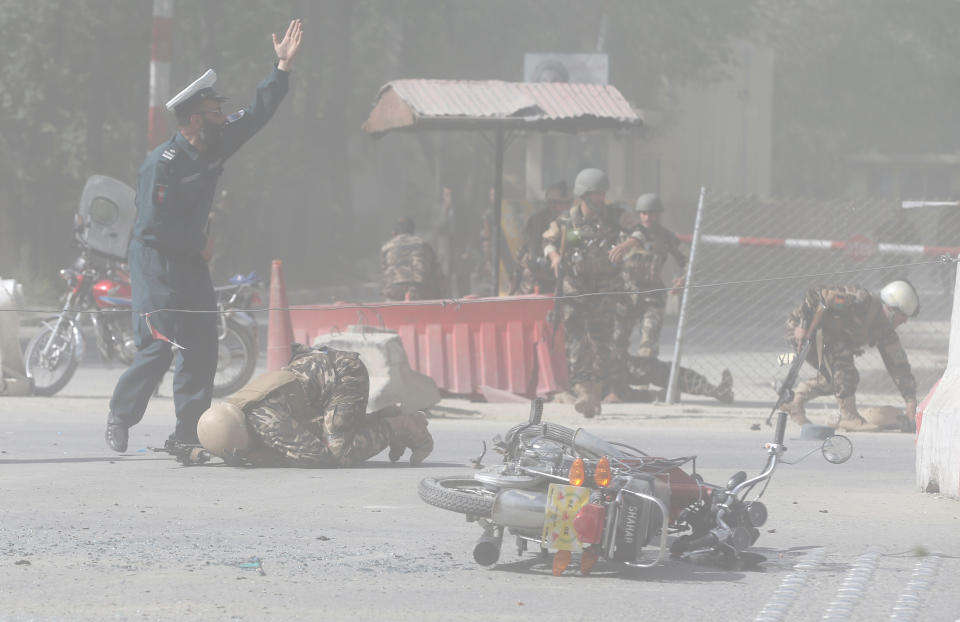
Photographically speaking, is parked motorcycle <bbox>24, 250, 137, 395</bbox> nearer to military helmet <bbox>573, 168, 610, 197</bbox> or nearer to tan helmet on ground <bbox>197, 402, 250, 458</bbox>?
military helmet <bbox>573, 168, 610, 197</bbox>

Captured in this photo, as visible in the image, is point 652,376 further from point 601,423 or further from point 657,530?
point 657,530

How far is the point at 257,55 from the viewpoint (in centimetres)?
2791

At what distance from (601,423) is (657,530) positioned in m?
5.52

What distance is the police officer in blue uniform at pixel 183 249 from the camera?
8391 millimetres

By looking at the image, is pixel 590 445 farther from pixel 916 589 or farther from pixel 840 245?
pixel 840 245

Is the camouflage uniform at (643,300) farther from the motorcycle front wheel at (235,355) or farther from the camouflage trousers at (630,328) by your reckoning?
the motorcycle front wheel at (235,355)

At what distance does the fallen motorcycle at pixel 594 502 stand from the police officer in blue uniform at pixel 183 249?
2.65 m

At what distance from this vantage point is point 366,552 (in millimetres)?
6227

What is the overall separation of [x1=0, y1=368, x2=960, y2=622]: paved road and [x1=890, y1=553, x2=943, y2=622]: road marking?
0.5 inches

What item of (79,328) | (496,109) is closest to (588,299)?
(496,109)

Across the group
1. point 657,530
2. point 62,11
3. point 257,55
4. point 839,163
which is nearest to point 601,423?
point 657,530

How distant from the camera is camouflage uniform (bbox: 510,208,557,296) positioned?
13547mm

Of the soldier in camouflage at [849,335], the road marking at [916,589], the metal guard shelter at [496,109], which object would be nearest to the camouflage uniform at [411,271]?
the metal guard shelter at [496,109]

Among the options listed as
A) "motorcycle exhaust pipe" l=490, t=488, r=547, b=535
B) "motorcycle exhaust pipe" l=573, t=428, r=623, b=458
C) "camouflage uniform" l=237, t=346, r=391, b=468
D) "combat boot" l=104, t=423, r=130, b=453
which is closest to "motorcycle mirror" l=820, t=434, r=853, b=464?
"motorcycle exhaust pipe" l=573, t=428, r=623, b=458
